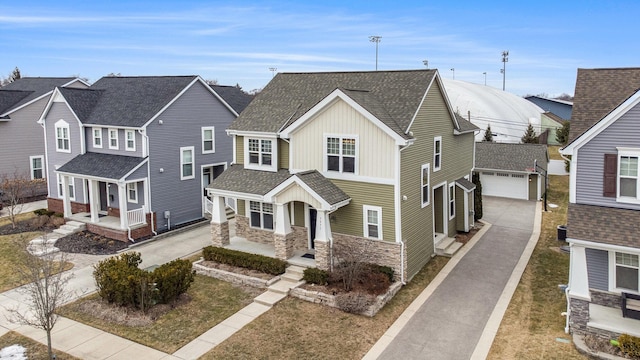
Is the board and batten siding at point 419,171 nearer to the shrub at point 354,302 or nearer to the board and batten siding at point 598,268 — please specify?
the shrub at point 354,302

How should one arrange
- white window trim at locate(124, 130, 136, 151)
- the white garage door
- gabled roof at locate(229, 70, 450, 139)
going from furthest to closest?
the white garage door
white window trim at locate(124, 130, 136, 151)
gabled roof at locate(229, 70, 450, 139)

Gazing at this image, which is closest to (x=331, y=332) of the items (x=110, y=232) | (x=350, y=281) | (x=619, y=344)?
(x=350, y=281)

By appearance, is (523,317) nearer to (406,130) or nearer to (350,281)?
(350,281)

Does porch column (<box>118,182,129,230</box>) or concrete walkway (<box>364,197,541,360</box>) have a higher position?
porch column (<box>118,182,129,230</box>)

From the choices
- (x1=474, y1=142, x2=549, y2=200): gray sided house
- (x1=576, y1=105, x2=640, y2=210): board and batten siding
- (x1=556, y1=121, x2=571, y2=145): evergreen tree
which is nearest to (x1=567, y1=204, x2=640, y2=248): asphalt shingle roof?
(x1=576, y1=105, x2=640, y2=210): board and batten siding

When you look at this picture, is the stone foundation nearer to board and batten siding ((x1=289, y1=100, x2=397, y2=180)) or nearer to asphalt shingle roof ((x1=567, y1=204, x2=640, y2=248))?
board and batten siding ((x1=289, y1=100, x2=397, y2=180))

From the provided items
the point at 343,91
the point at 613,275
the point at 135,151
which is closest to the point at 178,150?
the point at 135,151
